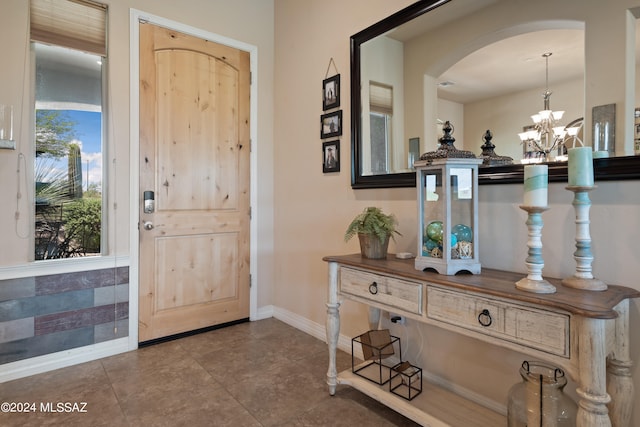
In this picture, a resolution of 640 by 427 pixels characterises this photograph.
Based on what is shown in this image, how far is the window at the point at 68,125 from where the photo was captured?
2264mm

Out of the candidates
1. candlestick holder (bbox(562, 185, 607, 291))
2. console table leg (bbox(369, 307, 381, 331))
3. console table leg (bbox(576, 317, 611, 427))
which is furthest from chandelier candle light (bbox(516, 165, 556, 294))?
console table leg (bbox(369, 307, 381, 331))

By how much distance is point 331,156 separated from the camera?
2650 mm

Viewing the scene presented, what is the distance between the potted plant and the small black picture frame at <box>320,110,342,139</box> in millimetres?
893

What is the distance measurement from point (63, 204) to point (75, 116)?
61cm

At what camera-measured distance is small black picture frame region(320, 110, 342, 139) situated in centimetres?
259

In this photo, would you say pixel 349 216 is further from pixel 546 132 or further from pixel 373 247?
pixel 546 132

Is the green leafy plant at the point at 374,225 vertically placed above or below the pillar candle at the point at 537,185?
below

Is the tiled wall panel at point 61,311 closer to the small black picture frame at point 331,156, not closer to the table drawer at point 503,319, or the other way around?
the small black picture frame at point 331,156

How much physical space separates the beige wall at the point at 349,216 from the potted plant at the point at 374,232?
241mm

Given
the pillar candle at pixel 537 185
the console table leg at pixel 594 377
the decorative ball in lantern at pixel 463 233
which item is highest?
the pillar candle at pixel 537 185

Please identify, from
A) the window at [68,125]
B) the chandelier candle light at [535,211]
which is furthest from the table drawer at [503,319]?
the window at [68,125]

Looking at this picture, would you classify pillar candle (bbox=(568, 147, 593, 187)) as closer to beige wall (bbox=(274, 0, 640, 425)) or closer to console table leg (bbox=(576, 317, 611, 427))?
beige wall (bbox=(274, 0, 640, 425))

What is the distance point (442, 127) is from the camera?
1.90 meters

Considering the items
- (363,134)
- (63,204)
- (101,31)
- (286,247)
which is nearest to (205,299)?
(286,247)
